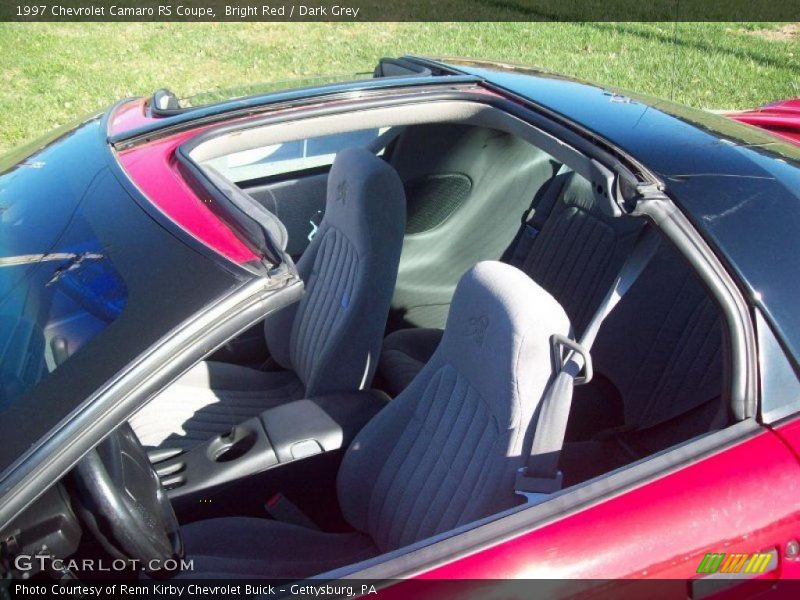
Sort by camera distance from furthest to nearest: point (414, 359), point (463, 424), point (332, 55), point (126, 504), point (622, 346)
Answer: point (332, 55), point (414, 359), point (622, 346), point (463, 424), point (126, 504)

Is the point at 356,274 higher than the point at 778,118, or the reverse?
the point at 778,118

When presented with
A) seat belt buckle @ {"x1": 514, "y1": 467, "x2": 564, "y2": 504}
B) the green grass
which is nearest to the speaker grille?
seat belt buckle @ {"x1": 514, "y1": 467, "x2": 564, "y2": 504}

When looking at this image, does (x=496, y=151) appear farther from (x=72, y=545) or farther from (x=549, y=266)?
(x=72, y=545)

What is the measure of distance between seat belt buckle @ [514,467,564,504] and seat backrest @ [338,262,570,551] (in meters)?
0.02

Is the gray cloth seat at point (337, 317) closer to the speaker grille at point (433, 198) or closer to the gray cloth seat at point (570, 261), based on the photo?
the gray cloth seat at point (570, 261)

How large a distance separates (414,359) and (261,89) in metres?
1.05

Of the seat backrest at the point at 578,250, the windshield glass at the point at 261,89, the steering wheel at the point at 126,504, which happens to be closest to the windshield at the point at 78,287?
the steering wheel at the point at 126,504

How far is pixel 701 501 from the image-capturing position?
157 centimetres

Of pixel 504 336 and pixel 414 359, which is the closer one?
pixel 504 336

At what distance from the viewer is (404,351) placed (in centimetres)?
304

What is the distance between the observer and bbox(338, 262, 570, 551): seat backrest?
1.85m

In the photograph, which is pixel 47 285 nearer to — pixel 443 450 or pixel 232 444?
pixel 232 444

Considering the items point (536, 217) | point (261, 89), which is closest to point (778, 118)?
point (536, 217)

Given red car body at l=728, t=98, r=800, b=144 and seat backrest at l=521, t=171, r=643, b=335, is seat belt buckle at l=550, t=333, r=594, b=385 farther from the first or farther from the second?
red car body at l=728, t=98, r=800, b=144
